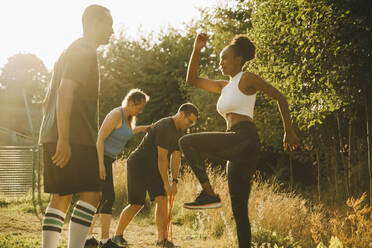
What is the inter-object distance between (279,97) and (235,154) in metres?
0.60

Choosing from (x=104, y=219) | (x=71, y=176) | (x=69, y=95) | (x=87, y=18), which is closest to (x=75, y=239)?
(x=71, y=176)

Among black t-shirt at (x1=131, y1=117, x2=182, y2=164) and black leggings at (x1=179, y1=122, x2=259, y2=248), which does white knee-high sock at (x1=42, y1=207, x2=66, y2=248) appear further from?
black t-shirt at (x1=131, y1=117, x2=182, y2=164)

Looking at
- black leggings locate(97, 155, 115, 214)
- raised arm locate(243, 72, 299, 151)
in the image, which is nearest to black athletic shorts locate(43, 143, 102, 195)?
raised arm locate(243, 72, 299, 151)

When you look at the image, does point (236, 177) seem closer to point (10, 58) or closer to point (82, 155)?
point (82, 155)

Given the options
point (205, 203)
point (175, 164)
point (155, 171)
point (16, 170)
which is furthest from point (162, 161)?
point (16, 170)

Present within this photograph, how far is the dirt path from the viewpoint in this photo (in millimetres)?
6047

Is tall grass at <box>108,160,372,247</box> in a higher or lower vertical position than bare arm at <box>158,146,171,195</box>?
lower

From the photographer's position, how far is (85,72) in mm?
3010

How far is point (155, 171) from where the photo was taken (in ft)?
17.5

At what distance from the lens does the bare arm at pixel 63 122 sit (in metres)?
2.87

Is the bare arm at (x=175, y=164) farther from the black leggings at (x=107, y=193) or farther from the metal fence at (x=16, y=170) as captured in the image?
the metal fence at (x=16, y=170)

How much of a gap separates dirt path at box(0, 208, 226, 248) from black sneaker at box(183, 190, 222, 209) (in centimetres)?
264

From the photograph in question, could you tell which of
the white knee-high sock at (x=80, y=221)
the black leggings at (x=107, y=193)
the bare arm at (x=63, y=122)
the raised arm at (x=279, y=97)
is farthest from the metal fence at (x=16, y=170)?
the raised arm at (x=279, y=97)

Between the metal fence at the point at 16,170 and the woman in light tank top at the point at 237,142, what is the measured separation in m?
9.31
